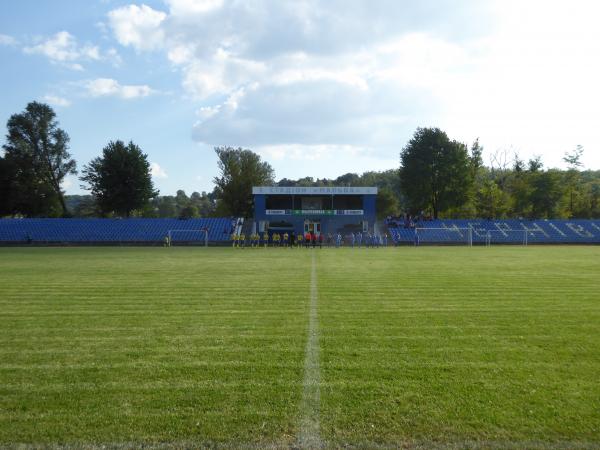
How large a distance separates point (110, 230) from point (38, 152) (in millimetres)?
18344

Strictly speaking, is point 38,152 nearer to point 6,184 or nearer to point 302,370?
point 6,184

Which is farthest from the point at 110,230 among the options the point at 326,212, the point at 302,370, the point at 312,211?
the point at 302,370

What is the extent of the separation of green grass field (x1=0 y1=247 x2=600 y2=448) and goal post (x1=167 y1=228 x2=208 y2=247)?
1253 inches

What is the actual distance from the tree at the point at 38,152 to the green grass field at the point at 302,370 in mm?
49295

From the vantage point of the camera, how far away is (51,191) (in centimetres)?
5250

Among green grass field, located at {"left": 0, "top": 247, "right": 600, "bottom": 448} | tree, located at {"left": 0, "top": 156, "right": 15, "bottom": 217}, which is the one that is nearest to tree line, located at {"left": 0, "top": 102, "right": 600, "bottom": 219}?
tree, located at {"left": 0, "top": 156, "right": 15, "bottom": 217}

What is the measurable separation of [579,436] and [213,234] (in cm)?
4140

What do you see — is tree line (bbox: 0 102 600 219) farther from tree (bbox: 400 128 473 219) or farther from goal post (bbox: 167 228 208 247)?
goal post (bbox: 167 228 208 247)

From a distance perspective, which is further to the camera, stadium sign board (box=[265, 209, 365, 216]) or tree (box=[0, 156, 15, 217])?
tree (box=[0, 156, 15, 217])

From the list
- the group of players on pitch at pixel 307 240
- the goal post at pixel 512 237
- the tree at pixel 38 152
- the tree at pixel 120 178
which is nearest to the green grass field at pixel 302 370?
the group of players on pitch at pixel 307 240

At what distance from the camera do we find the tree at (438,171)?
51625 mm

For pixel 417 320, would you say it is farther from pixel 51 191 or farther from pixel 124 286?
pixel 51 191

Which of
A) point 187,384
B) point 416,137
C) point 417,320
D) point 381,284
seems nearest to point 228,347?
point 187,384

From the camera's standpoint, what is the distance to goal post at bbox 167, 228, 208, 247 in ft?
136
